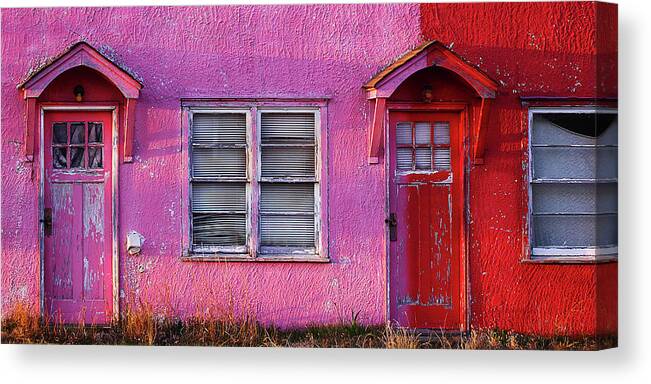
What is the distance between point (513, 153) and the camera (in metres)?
8.26

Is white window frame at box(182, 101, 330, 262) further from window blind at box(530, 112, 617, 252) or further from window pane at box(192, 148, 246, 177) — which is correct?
window blind at box(530, 112, 617, 252)

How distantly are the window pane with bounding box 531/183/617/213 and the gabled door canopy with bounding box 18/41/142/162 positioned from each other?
3.42 m

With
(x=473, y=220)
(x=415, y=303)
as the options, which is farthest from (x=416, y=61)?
(x=415, y=303)

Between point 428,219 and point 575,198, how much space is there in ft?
4.00

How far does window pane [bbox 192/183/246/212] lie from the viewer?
8344 mm

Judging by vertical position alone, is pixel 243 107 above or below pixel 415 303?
above

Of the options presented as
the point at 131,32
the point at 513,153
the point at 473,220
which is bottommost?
Result: the point at 473,220

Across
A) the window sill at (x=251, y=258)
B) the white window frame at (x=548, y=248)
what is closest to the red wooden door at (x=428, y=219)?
the white window frame at (x=548, y=248)

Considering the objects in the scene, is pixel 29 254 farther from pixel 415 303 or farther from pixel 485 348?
pixel 485 348

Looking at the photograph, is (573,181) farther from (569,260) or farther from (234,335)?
(234,335)

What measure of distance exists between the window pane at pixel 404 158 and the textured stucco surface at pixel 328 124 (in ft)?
0.60

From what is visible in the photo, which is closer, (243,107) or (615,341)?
(615,341)

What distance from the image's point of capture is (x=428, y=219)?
27.2ft

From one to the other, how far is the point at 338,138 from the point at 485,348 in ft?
6.97
